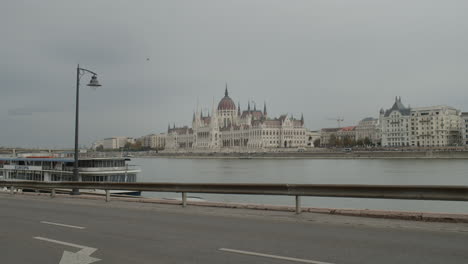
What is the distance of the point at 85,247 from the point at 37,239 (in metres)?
1.45

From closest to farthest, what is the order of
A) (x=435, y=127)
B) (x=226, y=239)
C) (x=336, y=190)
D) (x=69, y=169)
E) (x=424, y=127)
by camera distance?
(x=226, y=239)
(x=336, y=190)
(x=69, y=169)
(x=435, y=127)
(x=424, y=127)

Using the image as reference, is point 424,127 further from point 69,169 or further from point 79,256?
point 79,256

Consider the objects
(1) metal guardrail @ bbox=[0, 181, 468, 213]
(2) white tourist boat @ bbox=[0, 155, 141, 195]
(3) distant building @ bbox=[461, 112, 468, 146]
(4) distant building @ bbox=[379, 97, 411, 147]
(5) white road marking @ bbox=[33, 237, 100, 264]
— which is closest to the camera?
(5) white road marking @ bbox=[33, 237, 100, 264]

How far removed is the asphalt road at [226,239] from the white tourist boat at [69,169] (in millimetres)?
24614

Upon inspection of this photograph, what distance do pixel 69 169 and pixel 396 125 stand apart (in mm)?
144306

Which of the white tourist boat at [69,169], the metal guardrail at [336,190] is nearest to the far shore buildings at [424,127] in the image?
the white tourist boat at [69,169]

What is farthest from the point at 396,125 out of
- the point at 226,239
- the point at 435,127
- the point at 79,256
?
the point at 79,256

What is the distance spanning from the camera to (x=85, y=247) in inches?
298

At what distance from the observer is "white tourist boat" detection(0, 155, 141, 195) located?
36.1m

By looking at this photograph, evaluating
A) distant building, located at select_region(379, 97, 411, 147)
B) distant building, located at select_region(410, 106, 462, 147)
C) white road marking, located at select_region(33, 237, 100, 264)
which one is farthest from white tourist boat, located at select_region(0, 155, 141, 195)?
distant building, located at select_region(379, 97, 411, 147)

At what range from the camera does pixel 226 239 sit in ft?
26.7

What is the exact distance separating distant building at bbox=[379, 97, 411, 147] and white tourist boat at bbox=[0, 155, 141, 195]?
13784cm

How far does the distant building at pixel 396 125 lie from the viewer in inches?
6211

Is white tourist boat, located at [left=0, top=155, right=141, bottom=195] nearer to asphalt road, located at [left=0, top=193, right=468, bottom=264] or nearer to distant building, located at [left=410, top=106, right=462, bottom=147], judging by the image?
asphalt road, located at [left=0, top=193, right=468, bottom=264]
